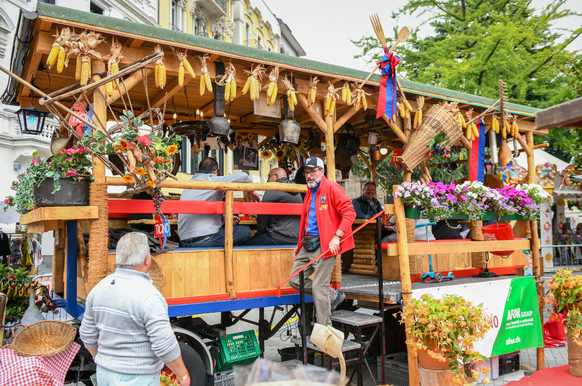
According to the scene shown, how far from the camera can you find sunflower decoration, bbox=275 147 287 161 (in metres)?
9.11

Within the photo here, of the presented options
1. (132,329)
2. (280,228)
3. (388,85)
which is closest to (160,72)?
(280,228)

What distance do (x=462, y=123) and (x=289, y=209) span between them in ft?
11.0

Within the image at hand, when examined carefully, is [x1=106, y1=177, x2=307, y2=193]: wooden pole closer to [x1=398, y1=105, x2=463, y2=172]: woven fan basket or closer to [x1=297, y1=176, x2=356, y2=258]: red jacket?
[x1=297, y1=176, x2=356, y2=258]: red jacket

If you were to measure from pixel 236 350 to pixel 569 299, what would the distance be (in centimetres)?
436

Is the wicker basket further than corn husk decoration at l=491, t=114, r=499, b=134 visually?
No

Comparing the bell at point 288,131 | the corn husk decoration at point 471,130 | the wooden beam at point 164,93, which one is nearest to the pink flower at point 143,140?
the wooden beam at point 164,93

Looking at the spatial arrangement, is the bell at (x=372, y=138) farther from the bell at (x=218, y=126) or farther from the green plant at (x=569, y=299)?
the green plant at (x=569, y=299)

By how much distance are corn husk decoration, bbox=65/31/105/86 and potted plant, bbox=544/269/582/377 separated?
6.27m

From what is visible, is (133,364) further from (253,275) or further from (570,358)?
(570,358)

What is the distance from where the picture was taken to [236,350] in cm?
564

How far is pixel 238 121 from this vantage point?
336 inches

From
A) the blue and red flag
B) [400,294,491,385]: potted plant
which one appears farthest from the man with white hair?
the blue and red flag

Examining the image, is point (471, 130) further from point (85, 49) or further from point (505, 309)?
point (85, 49)

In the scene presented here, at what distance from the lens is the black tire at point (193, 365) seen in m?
4.80
